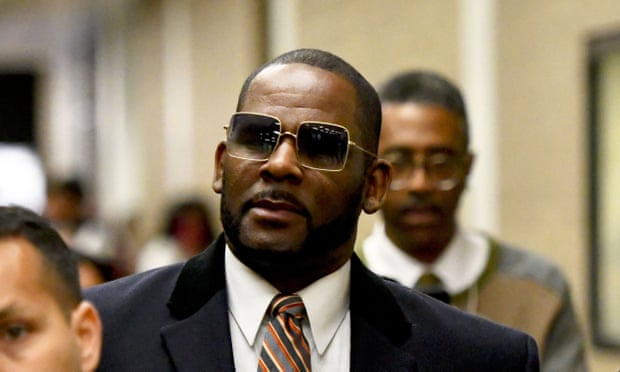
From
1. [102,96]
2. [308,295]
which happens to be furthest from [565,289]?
[102,96]

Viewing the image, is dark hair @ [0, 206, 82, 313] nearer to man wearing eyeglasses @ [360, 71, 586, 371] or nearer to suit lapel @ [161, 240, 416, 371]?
suit lapel @ [161, 240, 416, 371]

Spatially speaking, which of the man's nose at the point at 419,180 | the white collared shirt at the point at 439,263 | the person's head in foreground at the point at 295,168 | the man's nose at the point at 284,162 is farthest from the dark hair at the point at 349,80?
the white collared shirt at the point at 439,263

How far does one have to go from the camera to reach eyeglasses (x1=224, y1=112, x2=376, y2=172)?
2.23 m

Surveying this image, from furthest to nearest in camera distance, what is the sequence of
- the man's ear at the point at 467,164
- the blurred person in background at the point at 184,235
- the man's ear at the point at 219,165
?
the blurred person in background at the point at 184,235
the man's ear at the point at 467,164
the man's ear at the point at 219,165

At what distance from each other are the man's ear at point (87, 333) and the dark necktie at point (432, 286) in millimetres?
1474

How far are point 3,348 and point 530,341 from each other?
1.18 m

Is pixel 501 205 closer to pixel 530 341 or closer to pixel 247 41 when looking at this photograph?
pixel 530 341

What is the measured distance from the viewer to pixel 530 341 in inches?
95.4

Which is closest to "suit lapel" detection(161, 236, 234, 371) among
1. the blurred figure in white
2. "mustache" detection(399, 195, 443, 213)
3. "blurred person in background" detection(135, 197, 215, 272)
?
"mustache" detection(399, 195, 443, 213)

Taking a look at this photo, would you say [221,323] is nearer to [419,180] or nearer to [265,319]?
[265,319]

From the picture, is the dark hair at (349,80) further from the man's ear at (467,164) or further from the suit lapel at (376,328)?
the man's ear at (467,164)

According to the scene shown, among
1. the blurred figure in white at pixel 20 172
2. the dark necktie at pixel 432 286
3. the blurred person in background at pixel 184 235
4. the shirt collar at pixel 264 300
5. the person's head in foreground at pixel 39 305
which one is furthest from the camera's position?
the blurred figure in white at pixel 20 172

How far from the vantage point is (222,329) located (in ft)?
7.31

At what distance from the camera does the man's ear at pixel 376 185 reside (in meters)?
2.45
